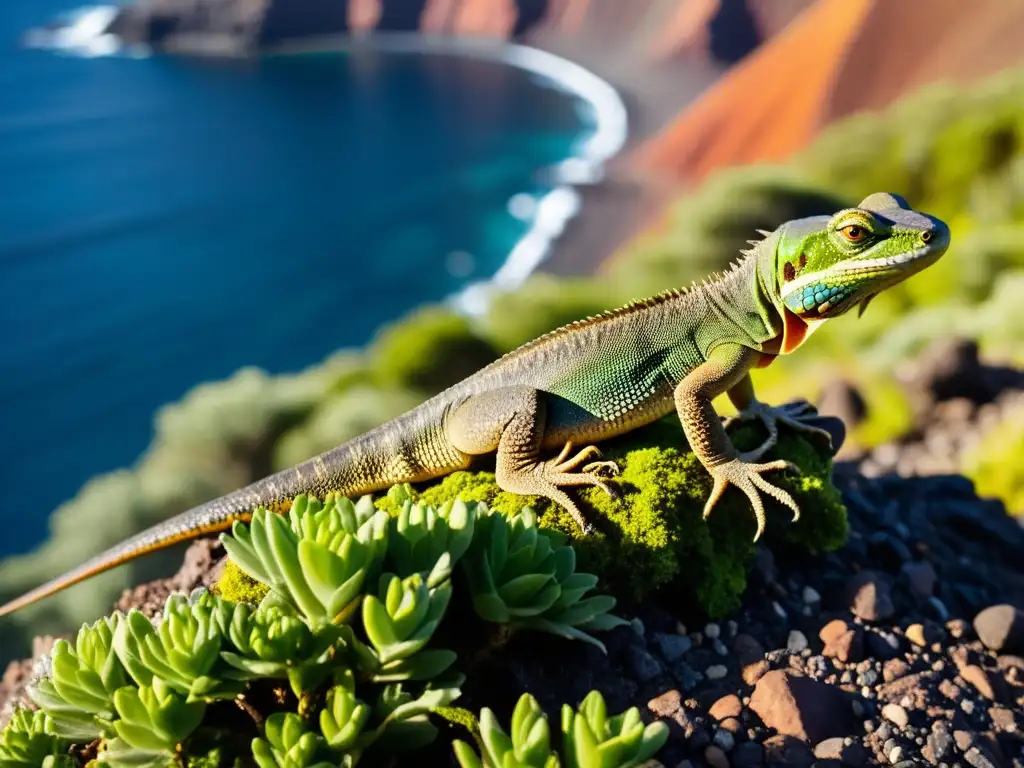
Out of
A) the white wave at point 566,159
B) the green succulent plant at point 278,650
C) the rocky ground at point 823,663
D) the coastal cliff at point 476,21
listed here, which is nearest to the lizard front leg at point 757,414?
the rocky ground at point 823,663

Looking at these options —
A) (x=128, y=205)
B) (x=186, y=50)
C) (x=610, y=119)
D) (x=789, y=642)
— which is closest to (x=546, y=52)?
(x=610, y=119)

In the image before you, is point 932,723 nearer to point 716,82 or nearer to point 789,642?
point 789,642

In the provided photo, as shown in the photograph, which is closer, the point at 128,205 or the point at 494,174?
the point at 128,205

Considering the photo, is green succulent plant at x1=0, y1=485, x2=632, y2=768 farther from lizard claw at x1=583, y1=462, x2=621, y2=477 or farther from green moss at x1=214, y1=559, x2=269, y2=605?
lizard claw at x1=583, y1=462, x2=621, y2=477

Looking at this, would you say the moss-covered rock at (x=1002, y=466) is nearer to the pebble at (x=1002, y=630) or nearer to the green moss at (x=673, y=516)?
the pebble at (x=1002, y=630)

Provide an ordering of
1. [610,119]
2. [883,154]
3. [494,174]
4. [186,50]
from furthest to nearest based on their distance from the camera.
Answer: [186,50]
[610,119]
[494,174]
[883,154]

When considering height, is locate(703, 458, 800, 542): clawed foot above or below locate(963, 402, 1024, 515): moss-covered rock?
above

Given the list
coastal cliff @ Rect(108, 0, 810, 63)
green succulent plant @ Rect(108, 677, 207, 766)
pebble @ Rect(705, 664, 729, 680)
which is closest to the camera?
green succulent plant @ Rect(108, 677, 207, 766)

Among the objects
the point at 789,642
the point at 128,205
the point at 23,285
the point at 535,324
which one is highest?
the point at 128,205

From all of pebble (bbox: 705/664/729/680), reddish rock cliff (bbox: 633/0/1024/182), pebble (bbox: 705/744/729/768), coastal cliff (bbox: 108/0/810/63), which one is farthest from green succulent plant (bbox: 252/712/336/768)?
coastal cliff (bbox: 108/0/810/63)
